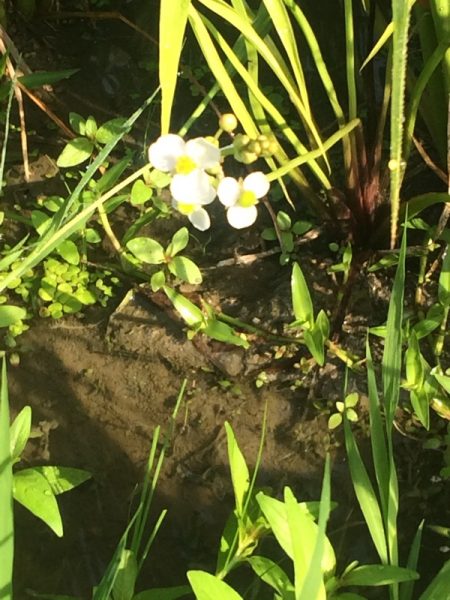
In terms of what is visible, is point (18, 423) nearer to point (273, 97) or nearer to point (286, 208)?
point (286, 208)

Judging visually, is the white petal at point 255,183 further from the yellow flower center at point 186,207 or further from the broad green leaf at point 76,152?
the broad green leaf at point 76,152

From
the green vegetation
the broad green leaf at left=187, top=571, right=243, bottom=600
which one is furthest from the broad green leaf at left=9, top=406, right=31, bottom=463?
the broad green leaf at left=187, top=571, right=243, bottom=600

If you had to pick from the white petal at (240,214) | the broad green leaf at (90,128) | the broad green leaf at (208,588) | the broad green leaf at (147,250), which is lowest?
the broad green leaf at (208,588)

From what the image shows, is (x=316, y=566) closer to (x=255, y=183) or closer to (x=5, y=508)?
(x=5, y=508)

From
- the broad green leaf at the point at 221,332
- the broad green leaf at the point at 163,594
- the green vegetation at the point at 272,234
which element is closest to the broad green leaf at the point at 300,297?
the green vegetation at the point at 272,234

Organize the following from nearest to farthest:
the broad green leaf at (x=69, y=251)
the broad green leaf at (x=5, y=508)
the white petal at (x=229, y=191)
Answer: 1. the broad green leaf at (x=5, y=508)
2. the white petal at (x=229, y=191)
3. the broad green leaf at (x=69, y=251)

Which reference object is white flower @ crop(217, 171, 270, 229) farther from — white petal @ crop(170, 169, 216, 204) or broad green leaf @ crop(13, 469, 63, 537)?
broad green leaf @ crop(13, 469, 63, 537)

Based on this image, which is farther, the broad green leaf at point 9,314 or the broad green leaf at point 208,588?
the broad green leaf at point 9,314
